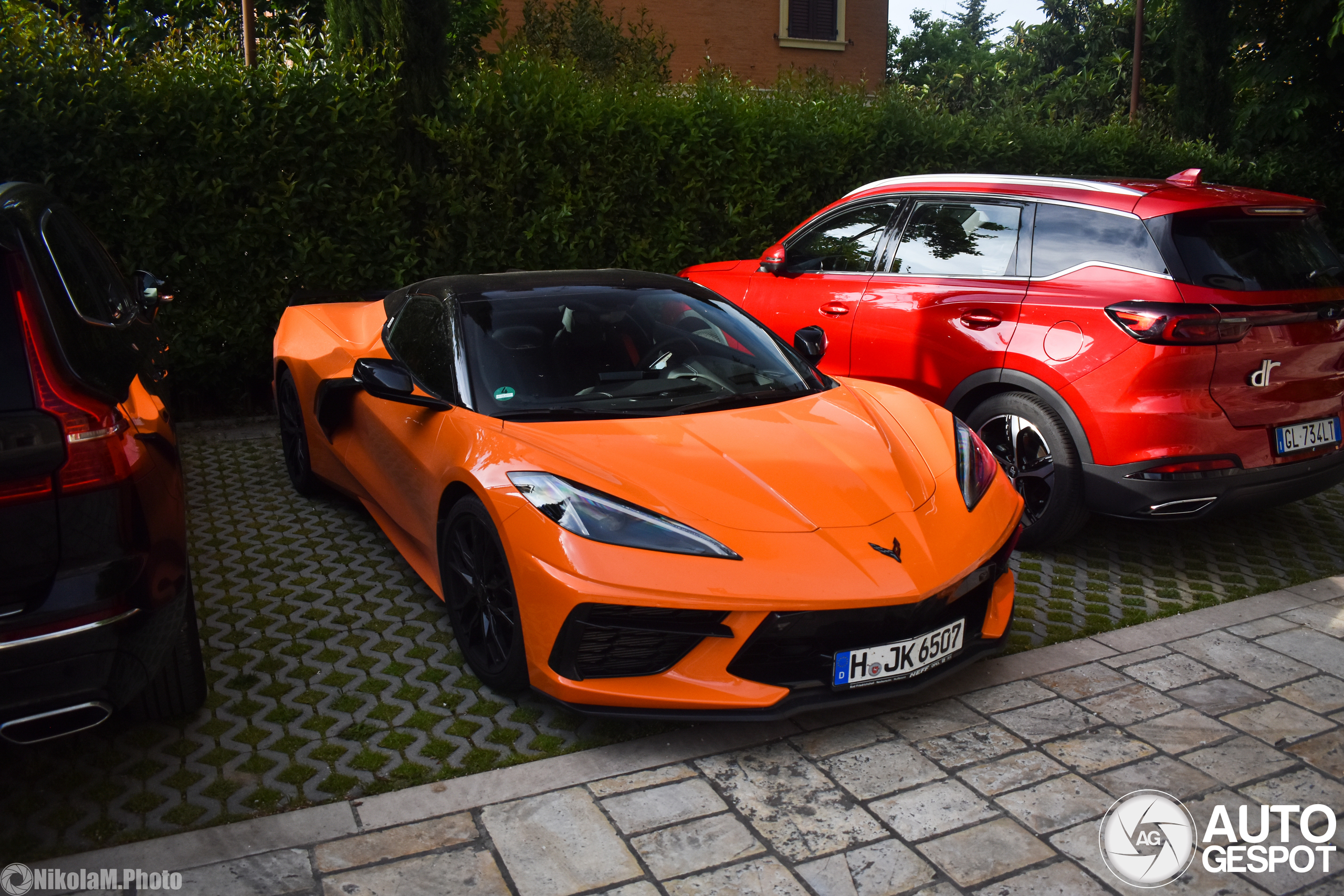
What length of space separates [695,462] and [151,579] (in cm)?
171

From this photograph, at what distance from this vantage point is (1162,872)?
271 cm

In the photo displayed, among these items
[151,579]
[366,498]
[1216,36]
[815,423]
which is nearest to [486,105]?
[366,498]

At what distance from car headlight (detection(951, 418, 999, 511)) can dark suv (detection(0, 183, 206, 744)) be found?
104 inches

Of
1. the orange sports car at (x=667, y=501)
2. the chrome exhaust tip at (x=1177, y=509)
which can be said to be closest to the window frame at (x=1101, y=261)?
the chrome exhaust tip at (x=1177, y=509)

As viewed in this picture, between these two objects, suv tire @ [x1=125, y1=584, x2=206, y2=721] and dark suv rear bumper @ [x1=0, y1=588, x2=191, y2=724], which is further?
suv tire @ [x1=125, y1=584, x2=206, y2=721]

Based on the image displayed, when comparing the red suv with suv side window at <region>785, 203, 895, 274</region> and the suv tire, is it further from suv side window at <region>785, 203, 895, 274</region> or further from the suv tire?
the suv tire

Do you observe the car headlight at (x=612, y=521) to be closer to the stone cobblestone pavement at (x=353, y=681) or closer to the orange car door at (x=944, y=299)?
the stone cobblestone pavement at (x=353, y=681)

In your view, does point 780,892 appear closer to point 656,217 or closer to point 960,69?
point 656,217

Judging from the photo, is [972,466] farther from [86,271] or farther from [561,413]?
[86,271]

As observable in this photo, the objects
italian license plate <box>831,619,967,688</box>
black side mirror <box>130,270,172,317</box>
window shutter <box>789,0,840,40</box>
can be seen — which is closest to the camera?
italian license plate <box>831,619,967,688</box>

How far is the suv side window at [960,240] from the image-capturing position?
17.8ft

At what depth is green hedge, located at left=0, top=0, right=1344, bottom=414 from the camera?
287 inches

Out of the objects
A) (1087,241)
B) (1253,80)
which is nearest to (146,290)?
(1087,241)

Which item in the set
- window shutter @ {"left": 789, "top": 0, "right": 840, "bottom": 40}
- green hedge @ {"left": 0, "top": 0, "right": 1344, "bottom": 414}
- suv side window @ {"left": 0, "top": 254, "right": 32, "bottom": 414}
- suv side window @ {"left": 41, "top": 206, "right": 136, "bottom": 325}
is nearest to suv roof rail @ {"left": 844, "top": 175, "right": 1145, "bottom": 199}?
green hedge @ {"left": 0, "top": 0, "right": 1344, "bottom": 414}
